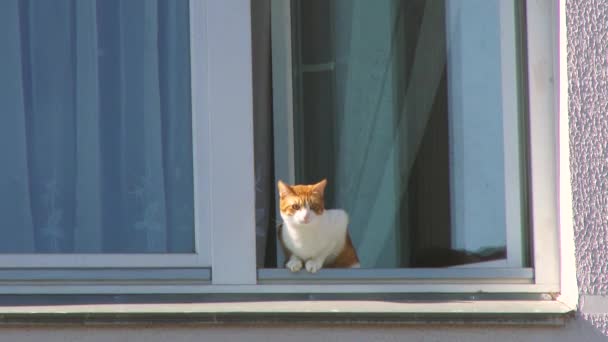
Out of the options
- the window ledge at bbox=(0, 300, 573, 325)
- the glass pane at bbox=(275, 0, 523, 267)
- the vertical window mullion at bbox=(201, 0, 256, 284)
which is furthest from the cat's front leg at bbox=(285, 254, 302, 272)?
the glass pane at bbox=(275, 0, 523, 267)

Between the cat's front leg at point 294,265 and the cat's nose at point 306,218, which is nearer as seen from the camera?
the cat's front leg at point 294,265

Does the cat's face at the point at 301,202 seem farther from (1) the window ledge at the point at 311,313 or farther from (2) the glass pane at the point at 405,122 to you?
(1) the window ledge at the point at 311,313

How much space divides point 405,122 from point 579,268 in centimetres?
88

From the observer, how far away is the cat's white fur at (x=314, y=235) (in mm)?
3820

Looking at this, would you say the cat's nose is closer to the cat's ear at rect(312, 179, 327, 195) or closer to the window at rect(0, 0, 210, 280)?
the cat's ear at rect(312, 179, 327, 195)

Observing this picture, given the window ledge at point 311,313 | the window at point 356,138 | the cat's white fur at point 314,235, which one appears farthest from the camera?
the cat's white fur at point 314,235

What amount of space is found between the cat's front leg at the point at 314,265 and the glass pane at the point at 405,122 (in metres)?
0.26

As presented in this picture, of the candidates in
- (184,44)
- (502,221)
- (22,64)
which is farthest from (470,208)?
(22,64)

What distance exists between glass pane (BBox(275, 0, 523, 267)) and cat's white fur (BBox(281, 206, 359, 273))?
0.41ft

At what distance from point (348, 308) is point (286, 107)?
88 cm

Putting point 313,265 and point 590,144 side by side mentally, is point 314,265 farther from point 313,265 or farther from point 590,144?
point 590,144

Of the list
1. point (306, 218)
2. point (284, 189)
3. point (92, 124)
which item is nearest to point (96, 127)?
point (92, 124)

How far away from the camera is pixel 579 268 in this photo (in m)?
3.43

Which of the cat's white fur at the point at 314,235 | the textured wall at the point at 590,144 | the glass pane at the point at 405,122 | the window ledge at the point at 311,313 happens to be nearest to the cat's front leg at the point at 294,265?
the cat's white fur at the point at 314,235
